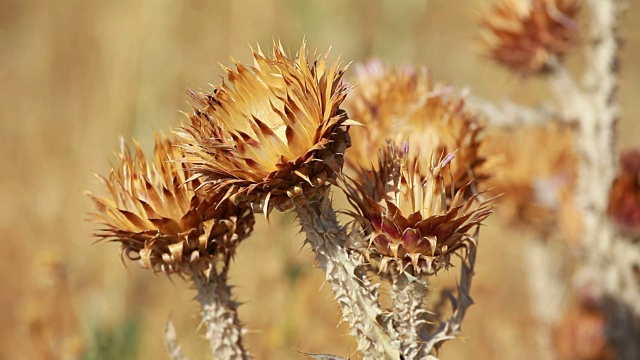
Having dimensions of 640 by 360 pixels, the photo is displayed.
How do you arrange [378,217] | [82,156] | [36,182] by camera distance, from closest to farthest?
[378,217], [82,156], [36,182]

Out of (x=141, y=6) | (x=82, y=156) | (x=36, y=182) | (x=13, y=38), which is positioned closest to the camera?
(x=141, y=6)

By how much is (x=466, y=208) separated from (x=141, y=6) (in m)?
3.48

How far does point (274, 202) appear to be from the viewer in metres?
1.42

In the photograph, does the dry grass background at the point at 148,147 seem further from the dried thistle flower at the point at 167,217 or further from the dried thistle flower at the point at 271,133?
the dried thistle flower at the point at 271,133

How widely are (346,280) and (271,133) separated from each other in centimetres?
38

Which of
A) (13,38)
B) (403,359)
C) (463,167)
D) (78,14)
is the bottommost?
(403,359)

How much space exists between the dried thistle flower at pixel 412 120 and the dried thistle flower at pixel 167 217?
0.44 m

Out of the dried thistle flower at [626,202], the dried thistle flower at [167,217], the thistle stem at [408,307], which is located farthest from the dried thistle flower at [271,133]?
the dried thistle flower at [626,202]

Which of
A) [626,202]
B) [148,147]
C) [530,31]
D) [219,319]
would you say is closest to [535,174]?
[626,202]

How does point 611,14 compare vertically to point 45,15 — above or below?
below

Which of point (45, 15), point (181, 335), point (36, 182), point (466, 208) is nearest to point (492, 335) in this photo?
point (181, 335)

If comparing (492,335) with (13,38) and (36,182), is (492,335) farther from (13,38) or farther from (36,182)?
(13,38)

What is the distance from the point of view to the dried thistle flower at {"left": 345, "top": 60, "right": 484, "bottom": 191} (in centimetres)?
190

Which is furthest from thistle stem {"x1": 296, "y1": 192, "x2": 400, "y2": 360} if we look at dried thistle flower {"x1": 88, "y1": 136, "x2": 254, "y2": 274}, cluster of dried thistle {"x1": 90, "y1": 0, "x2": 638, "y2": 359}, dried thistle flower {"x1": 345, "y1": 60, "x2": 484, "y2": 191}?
dried thistle flower {"x1": 345, "y1": 60, "x2": 484, "y2": 191}
